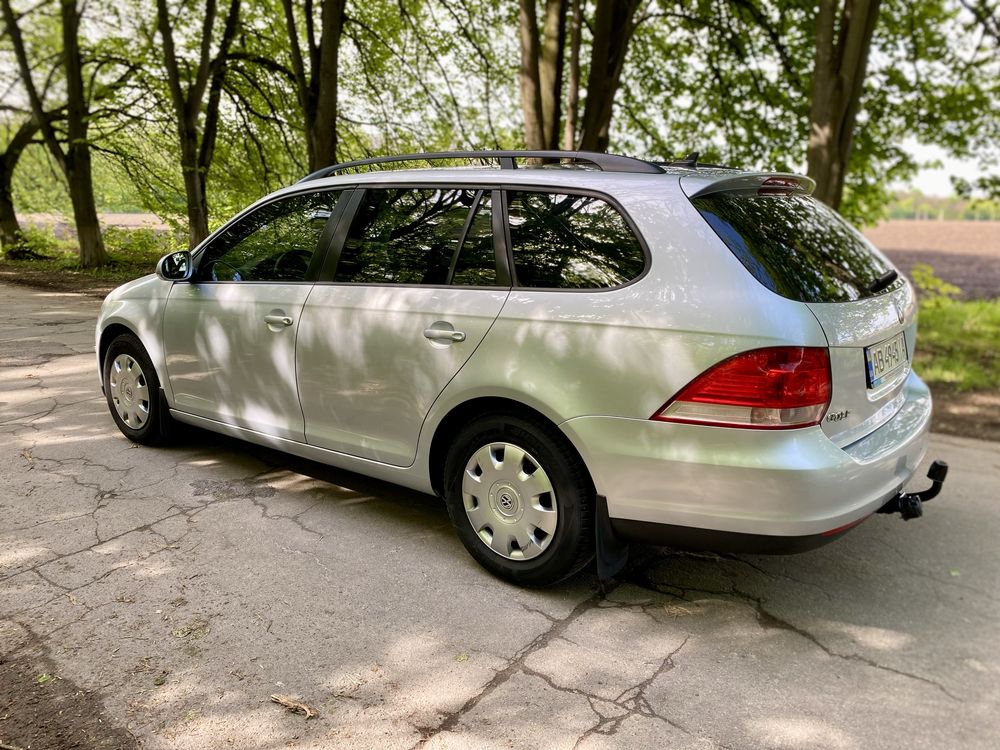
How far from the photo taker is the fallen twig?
2.39 metres

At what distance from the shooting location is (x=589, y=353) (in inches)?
111

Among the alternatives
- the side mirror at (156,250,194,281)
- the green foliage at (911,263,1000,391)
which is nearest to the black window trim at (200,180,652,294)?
the side mirror at (156,250,194,281)

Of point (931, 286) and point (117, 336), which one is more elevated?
point (117, 336)

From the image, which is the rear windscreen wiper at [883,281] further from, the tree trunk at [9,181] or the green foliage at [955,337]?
the tree trunk at [9,181]

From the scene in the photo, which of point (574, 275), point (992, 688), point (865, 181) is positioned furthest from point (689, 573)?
point (865, 181)

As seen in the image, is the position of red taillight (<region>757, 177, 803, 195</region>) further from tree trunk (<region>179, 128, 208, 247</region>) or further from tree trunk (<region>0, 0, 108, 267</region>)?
tree trunk (<region>0, 0, 108, 267</region>)

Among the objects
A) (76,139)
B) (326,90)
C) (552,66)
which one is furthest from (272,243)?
(76,139)

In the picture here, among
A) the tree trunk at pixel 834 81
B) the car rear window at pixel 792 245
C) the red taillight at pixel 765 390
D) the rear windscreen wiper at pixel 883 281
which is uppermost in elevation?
the tree trunk at pixel 834 81

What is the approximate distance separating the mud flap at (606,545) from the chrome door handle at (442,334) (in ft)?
2.87

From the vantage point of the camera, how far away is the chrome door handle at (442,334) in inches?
125

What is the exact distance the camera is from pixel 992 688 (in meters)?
2.59

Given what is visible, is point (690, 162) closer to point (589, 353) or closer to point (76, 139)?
point (589, 353)

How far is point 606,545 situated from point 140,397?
3303 mm

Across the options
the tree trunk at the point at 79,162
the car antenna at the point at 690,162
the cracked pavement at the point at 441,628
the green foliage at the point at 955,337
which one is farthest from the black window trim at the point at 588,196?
the tree trunk at the point at 79,162
